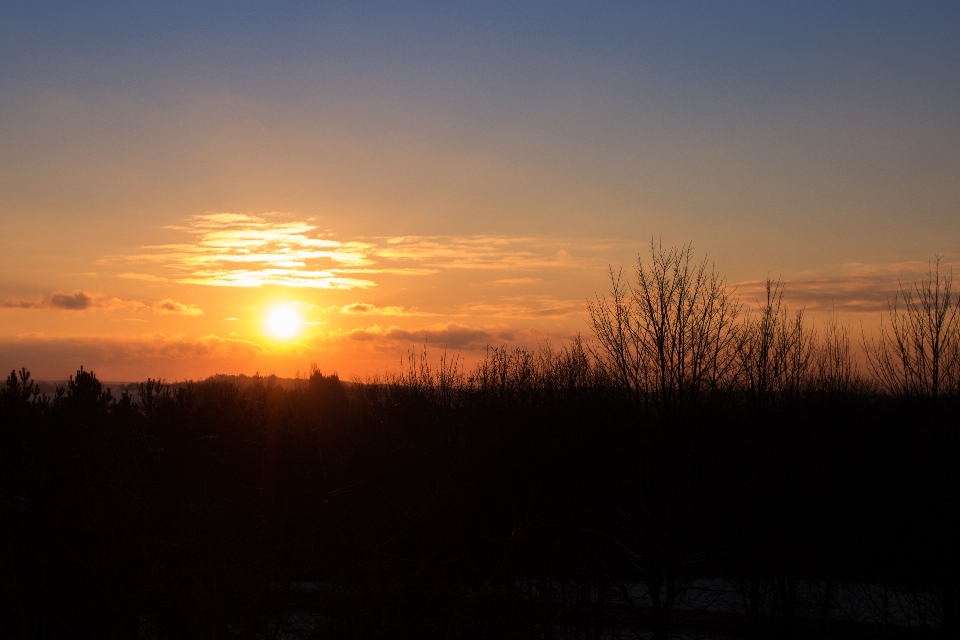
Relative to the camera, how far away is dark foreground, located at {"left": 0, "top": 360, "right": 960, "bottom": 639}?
1221cm

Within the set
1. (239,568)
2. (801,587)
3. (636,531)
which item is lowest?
(801,587)

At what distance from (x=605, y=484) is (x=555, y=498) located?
1.37m

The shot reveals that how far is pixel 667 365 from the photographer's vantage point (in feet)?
58.9

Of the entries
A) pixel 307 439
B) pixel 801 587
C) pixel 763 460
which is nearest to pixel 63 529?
pixel 307 439

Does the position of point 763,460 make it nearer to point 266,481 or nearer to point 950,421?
point 950,421

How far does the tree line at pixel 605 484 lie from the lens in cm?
1288

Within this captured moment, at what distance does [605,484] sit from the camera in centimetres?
1873

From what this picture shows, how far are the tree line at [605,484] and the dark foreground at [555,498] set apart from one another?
0.27 feet

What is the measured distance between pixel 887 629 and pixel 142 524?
669 inches

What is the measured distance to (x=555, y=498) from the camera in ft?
62.3

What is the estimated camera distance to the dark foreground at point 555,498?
481 inches

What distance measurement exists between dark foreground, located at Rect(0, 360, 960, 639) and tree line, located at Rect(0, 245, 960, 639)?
0.08m

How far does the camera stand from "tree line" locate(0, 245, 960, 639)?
12.9m

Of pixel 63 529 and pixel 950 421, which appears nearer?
pixel 63 529
